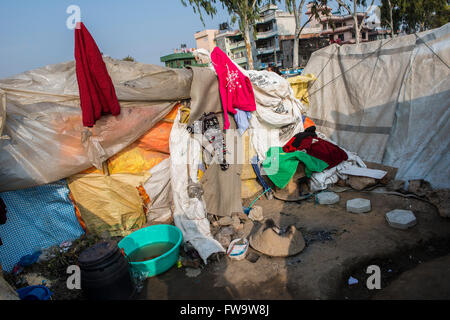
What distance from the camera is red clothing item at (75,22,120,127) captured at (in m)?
3.54

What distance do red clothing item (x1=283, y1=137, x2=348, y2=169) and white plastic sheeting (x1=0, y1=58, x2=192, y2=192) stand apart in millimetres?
2430

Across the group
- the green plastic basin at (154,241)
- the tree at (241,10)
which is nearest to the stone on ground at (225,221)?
the green plastic basin at (154,241)

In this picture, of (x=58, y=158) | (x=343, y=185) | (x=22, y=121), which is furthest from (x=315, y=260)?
(x=22, y=121)

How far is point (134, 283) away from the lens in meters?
2.92

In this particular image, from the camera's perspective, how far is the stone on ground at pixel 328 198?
427cm

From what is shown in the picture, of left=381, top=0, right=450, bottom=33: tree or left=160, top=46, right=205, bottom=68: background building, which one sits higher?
left=381, top=0, right=450, bottom=33: tree

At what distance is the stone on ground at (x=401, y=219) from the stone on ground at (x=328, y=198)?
0.84m

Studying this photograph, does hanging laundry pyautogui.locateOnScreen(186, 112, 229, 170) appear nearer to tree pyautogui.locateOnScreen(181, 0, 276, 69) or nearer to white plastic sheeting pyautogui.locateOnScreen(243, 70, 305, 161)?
white plastic sheeting pyautogui.locateOnScreen(243, 70, 305, 161)

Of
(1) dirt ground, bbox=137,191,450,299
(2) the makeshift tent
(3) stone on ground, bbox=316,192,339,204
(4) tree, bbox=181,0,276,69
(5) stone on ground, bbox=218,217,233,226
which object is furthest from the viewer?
(4) tree, bbox=181,0,276,69

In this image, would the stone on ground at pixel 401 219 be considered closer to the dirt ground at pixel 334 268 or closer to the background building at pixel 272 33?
the dirt ground at pixel 334 268

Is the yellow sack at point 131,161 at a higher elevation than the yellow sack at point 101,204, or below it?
higher

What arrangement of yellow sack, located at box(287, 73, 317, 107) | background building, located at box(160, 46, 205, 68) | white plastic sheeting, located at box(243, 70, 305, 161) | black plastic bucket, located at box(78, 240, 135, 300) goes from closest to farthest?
black plastic bucket, located at box(78, 240, 135, 300)
white plastic sheeting, located at box(243, 70, 305, 161)
yellow sack, located at box(287, 73, 317, 107)
background building, located at box(160, 46, 205, 68)

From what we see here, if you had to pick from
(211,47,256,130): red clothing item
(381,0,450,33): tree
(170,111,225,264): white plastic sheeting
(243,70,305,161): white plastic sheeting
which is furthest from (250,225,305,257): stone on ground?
(381,0,450,33): tree

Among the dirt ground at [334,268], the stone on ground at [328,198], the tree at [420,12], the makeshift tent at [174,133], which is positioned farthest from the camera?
the tree at [420,12]
